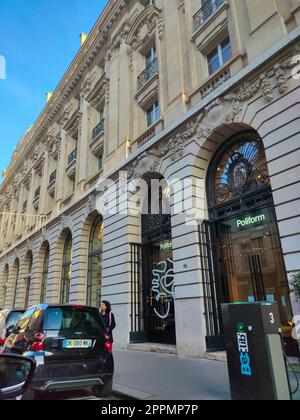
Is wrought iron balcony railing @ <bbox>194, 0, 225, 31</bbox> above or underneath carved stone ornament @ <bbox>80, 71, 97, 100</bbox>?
underneath

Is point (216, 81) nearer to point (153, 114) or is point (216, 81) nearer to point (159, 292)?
point (153, 114)

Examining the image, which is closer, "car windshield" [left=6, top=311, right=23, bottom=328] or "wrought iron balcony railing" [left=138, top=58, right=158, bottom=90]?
"car windshield" [left=6, top=311, right=23, bottom=328]

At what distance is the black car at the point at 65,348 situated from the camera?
4.92 m

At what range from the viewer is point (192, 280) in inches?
366

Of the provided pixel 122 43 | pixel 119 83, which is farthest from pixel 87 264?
pixel 122 43

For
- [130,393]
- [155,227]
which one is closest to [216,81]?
[155,227]

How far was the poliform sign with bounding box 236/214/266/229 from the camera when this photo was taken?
859 cm

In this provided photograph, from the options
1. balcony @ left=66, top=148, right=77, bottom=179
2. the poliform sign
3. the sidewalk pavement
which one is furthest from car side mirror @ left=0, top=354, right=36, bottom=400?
balcony @ left=66, top=148, right=77, bottom=179

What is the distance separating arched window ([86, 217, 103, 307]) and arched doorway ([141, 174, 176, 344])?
12.5ft

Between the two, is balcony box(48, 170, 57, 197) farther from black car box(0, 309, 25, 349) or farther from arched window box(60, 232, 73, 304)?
black car box(0, 309, 25, 349)

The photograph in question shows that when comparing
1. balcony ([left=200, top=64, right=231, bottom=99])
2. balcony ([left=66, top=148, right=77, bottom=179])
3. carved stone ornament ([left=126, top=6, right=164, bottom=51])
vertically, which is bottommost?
balcony ([left=200, top=64, right=231, bottom=99])

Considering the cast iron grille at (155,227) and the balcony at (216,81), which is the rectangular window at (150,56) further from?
the cast iron grille at (155,227)

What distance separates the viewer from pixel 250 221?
891 centimetres
